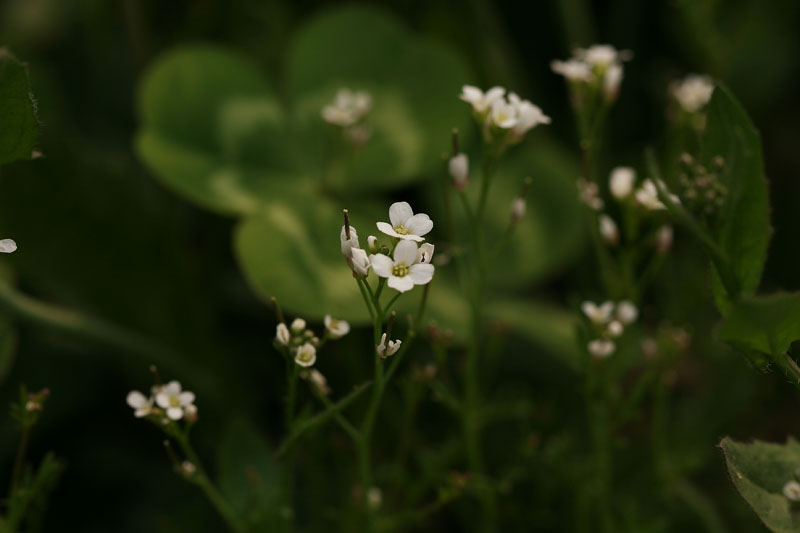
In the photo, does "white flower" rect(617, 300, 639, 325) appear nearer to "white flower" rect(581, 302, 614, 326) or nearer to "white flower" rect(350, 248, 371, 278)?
"white flower" rect(581, 302, 614, 326)

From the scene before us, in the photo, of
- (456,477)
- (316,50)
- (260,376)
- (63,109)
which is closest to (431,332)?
(456,477)

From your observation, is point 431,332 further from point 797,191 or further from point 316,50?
point 797,191

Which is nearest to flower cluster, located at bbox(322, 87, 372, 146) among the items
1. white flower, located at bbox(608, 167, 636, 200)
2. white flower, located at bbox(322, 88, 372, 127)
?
white flower, located at bbox(322, 88, 372, 127)

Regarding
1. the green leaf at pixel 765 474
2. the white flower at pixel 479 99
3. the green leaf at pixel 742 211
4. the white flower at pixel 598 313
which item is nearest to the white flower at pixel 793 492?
the green leaf at pixel 765 474

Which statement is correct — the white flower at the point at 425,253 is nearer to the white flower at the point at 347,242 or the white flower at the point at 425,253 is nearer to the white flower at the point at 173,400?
the white flower at the point at 347,242

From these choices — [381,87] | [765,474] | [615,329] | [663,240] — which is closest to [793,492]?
[765,474]

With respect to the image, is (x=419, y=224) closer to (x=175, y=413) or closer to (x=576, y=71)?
(x=175, y=413)
